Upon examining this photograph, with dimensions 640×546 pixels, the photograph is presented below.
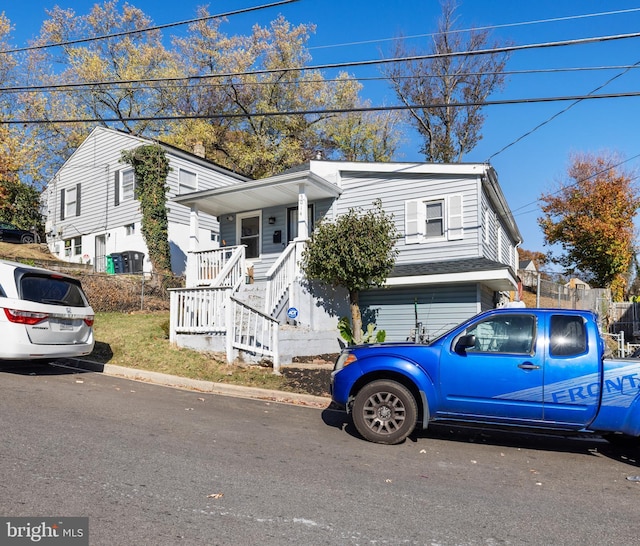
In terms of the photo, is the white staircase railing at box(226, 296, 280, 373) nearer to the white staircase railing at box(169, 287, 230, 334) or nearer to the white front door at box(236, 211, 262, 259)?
the white staircase railing at box(169, 287, 230, 334)

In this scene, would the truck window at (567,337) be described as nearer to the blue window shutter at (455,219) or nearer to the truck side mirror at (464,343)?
the truck side mirror at (464,343)

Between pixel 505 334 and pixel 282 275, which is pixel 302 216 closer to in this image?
pixel 282 275

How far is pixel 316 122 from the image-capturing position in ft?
120

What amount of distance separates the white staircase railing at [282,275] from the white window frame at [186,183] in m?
13.1

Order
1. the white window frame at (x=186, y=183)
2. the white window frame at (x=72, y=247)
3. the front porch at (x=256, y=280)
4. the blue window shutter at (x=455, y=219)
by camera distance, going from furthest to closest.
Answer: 1. the white window frame at (x=72, y=247)
2. the white window frame at (x=186, y=183)
3. the blue window shutter at (x=455, y=219)
4. the front porch at (x=256, y=280)

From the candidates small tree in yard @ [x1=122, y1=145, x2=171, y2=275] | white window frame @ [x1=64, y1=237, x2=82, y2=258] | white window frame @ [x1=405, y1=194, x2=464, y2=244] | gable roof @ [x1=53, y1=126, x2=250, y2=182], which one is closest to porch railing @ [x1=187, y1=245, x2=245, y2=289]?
white window frame @ [x1=405, y1=194, x2=464, y2=244]

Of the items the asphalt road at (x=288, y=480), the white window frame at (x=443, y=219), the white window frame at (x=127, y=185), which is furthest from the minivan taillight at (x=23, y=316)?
the white window frame at (x=127, y=185)

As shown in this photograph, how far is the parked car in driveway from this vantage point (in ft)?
83.0

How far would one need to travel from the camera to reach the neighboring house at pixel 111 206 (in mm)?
24266

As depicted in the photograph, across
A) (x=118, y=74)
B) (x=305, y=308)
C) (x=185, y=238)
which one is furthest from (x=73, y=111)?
(x=305, y=308)

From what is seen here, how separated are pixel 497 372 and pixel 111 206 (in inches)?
948

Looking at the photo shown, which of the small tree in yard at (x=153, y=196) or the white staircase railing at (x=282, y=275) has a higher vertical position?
the small tree in yard at (x=153, y=196)

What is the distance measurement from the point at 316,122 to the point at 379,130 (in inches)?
188

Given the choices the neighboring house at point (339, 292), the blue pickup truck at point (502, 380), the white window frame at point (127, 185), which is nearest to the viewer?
the blue pickup truck at point (502, 380)
